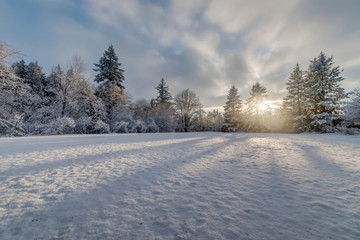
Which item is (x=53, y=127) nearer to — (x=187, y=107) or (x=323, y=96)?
(x=187, y=107)

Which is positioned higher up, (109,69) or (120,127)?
(109,69)

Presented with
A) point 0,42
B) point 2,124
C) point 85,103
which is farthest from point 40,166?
point 85,103

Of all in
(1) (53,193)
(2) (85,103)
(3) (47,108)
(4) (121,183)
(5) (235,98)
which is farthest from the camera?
(5) (235,98)

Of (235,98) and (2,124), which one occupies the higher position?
(235,98)

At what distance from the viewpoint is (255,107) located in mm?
27312

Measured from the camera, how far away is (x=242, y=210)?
2.42 metres

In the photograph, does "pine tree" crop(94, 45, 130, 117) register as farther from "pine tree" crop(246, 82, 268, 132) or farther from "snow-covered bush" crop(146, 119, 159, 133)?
"pine tree" crop(246, 82, 268, 132)

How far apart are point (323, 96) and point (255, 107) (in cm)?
992

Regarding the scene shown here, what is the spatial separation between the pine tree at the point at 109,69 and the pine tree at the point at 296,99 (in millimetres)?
29770

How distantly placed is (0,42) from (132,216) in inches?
864

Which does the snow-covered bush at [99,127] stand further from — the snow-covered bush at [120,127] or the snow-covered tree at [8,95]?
the snow-covered tree at [8,95]

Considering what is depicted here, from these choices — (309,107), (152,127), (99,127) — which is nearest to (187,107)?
(152,127)

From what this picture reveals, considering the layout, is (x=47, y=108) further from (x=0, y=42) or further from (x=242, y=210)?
(x=242, y=210)

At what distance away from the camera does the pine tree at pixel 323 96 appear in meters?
17.3
